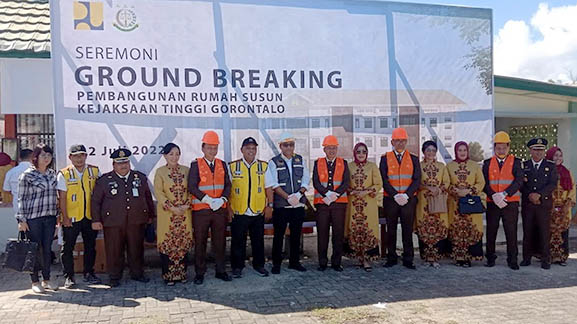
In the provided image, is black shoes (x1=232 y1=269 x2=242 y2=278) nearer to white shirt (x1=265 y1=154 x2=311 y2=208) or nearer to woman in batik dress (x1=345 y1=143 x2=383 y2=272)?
white shirt (x1=265 y1=154 x2=311 y2=208)

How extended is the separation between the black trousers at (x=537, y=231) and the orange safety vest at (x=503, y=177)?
32cm

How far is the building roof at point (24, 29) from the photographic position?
23.5 ft

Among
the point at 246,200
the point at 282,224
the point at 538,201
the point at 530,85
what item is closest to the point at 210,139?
the point at 246,200

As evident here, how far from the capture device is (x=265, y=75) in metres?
6.39

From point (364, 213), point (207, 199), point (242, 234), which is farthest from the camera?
point (364, 213)

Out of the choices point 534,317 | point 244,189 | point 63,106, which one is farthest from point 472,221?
point 63,106

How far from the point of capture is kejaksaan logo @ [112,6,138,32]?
5.99 meters

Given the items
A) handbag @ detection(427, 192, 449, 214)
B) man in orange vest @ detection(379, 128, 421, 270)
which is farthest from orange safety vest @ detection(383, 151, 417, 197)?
handbag @ detection(427, 192, 449, 214)

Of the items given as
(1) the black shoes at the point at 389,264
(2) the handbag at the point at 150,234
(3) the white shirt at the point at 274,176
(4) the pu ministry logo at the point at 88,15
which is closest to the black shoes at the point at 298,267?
(3) the white shirt at the point at 274,176

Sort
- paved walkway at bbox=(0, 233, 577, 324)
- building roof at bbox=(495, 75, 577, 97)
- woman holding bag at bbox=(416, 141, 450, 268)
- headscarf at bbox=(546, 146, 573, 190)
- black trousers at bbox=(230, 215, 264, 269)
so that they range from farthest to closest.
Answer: building roof at bbox=(495, 75, 577, 97), headscarf at bbox=(546, 146, 573, 190), woman holding bag at bbox=(416, 141, 450, 268), black trousers at bbox=(230, 215, 264, 269), paved walkway at bbox=(0, 233, 577, 324)

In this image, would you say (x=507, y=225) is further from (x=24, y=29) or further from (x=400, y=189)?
(x=24, y=29)

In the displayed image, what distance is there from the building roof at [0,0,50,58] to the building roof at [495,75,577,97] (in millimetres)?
7366

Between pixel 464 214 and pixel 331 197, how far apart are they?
180cm

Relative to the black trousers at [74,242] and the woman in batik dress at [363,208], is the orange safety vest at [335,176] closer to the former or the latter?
the woman in batik dress at [363,208]
